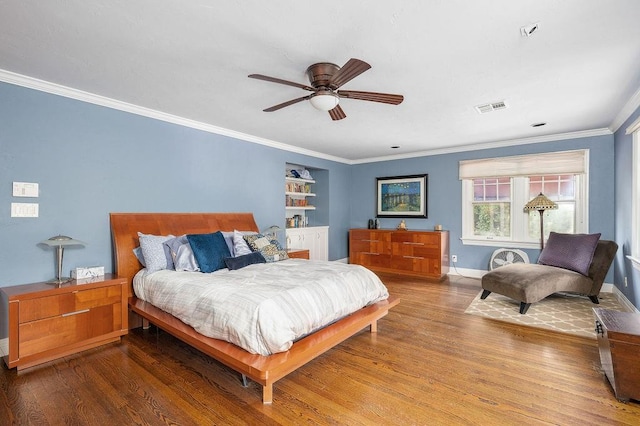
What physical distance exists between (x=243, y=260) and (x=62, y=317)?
1.62 m

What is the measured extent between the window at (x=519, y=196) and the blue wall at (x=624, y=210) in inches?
18.1

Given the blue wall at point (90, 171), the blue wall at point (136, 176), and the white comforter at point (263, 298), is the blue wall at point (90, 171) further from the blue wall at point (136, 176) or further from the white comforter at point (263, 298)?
the white comforter at point (263, 298)

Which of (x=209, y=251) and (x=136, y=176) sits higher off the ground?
(x=136, y=176)

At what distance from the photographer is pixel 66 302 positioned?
2604 millimetres

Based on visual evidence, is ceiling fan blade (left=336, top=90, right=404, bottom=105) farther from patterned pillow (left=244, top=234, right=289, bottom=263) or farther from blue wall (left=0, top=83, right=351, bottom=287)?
blue wall (left=0, top=83, right=351, bottom=287)

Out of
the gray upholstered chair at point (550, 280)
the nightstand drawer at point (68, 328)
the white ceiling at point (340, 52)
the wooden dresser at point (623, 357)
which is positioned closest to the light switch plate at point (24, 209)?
the nightstand drawer at point (68, 328)

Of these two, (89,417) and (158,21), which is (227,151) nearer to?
(158,21)

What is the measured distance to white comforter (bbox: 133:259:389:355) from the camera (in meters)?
2.05

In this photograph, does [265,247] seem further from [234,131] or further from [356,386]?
[356,386]

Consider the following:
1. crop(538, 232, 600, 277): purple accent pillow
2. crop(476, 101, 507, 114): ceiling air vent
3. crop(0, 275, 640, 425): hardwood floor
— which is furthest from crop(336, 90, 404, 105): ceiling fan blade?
crop(538, 232, 600, 277): purple accent pillow

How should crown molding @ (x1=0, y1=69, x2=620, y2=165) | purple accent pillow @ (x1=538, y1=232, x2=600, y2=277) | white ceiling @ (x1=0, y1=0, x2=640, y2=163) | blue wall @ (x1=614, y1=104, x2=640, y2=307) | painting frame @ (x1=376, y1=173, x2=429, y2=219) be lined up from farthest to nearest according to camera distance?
1. painting frame @ (x1=376, y1=173, x2=429, y2=219)
2. purple accent pillow @ (x1=538, y1=232, x2=600, y2=277)
3. blue wall @ (x1=614, y1=104, x2=640, y2=307)
4. crown molding @ (x1=0, y1=69, x2=620, y2=165)
5. white ceiling @ (x1=0, y1=0, x2=640, y2=163)

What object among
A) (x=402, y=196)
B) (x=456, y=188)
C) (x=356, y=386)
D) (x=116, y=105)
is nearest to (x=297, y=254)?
(x=356, y=386)

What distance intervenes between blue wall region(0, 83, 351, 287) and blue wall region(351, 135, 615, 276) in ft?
10.5

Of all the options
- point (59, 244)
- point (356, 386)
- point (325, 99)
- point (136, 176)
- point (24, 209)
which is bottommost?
point (356, 386)
